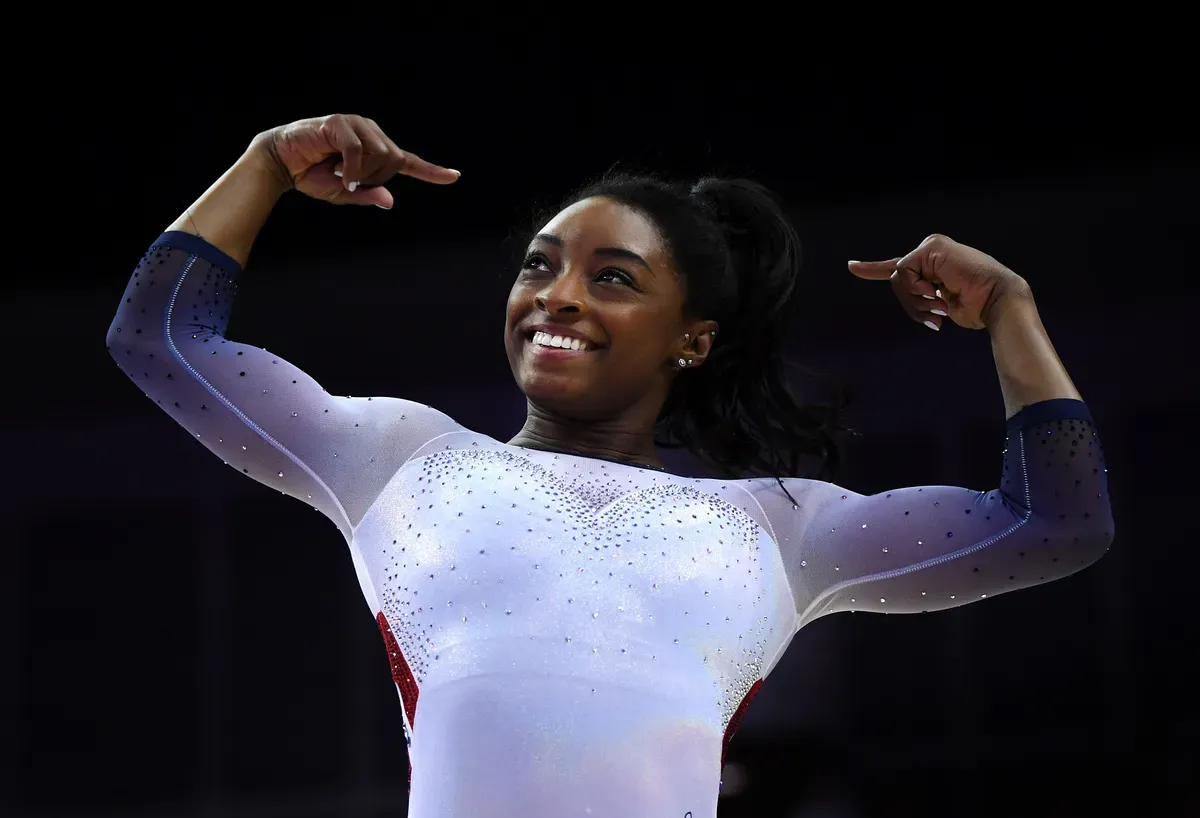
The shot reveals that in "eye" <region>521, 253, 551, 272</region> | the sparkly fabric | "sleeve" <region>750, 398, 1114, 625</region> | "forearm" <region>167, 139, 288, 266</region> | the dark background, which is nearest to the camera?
the sparkly fabric

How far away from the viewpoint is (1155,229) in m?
3.95

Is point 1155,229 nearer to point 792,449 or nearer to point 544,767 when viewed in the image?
point 792,449

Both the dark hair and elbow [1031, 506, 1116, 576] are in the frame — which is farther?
the dark hair

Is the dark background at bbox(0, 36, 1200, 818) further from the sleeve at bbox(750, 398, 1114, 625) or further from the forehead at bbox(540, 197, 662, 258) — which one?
the sleeve at bbox(750, 398, 1114, 625)

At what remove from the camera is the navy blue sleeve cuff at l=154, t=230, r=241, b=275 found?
1582mm

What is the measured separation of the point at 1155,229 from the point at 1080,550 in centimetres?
273

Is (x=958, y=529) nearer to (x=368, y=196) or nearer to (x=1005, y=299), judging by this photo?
(x=1005, y=299)

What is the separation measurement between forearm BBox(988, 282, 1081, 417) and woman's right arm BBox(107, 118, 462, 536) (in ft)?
2.01

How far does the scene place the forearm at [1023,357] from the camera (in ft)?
4.95

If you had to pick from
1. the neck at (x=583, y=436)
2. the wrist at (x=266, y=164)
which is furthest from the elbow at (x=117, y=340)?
the neck at (x=583, y=436)

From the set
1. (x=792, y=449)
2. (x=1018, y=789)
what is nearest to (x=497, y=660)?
(x=792, y=449)

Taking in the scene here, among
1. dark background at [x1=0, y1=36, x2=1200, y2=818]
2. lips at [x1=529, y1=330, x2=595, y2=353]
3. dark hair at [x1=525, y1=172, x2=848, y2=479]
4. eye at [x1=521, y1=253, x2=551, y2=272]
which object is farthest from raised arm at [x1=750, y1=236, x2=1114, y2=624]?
dark background at [x1=0, y1=36, x2=1200, y2=818]

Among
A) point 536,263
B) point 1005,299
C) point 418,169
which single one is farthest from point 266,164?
point 1005,299

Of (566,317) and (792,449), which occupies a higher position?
(566,317)
